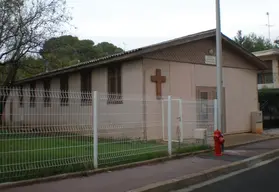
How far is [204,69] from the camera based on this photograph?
629 inches

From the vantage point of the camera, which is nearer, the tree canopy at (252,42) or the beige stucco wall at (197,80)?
the beige stucco wall at (197,80)

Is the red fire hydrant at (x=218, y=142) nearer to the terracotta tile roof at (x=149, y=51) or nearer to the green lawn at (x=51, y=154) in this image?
the green lawn at (x=51, y=154)

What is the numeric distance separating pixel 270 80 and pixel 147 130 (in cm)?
2205

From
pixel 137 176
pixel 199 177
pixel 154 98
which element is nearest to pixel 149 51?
pixel 154 98

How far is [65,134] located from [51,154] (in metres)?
0.51

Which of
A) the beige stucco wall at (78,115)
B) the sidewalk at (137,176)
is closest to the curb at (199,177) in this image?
the sidewalk at (137,176)

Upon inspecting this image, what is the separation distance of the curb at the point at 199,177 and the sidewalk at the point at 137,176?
0.81 feet

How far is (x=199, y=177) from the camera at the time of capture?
814cm

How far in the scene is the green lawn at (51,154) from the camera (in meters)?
6.69

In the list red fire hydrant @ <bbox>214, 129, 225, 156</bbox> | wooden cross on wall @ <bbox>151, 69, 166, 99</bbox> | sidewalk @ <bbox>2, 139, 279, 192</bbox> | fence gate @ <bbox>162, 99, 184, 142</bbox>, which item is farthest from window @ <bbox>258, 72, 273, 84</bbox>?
red fire hydrant @ <bbox>214, 129, 225, 156</bbox>

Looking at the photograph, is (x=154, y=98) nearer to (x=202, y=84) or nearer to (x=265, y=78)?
(x=202, y=84)

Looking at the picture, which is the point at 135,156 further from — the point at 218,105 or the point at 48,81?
the point at 48,81

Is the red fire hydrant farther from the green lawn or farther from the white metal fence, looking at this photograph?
the green lawn

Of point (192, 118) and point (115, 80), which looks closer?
point (192, 118)
